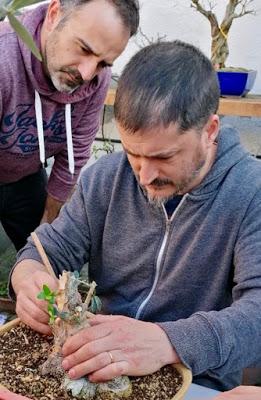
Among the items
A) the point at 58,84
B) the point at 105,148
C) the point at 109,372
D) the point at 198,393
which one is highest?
the point at 58,84

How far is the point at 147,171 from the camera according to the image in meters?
1.19

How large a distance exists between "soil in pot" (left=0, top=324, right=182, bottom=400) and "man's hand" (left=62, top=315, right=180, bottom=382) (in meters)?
0.03

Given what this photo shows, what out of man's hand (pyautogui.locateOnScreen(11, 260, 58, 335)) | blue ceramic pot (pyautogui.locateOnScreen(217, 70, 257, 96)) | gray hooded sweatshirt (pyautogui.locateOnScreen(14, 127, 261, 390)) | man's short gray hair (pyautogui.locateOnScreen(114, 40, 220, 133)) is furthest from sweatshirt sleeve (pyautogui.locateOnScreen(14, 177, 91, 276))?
blue ceramic pot (pyautogui.locateOnScreen(217, 70, 257, 96))

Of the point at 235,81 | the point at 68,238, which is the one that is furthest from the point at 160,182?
the point at 235,81

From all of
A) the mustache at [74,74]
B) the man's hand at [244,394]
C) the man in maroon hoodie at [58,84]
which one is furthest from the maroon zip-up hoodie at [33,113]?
the man's hand at [244,394]

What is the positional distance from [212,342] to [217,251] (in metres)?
0.29

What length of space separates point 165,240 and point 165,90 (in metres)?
0.37

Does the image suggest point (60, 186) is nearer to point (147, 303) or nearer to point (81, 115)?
point (81, 115)

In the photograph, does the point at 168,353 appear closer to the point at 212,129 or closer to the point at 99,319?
the point at 99,319

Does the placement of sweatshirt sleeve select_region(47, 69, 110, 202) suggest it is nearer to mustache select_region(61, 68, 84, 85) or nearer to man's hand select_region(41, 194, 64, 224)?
man's hand select_region(41, 194, 64, 224)

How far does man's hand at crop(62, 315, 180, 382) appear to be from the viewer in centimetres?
96

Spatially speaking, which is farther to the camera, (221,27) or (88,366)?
(221,27)

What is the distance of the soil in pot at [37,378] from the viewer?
0.98 metres

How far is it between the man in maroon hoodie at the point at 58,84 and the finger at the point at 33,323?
0.80 m
